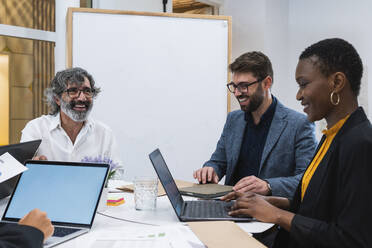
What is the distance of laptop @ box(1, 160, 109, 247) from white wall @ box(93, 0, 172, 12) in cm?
234

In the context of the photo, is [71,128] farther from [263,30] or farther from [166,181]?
[263,30]

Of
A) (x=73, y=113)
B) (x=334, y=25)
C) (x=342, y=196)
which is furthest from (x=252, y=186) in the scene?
(x=334, y=25)

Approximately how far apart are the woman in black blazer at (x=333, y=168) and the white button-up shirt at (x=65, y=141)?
4.17ft

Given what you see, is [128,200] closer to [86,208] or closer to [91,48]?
[86,208]

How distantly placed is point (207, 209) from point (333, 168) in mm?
475

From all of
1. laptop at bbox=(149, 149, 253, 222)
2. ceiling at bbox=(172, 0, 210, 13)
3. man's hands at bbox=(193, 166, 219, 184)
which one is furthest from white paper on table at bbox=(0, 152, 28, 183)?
ceiling at bbox=(172, 0, 210, 13)

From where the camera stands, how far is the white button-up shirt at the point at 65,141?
87.2 inches

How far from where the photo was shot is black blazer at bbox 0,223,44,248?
Answer: 0.84 m

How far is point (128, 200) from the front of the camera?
153cm

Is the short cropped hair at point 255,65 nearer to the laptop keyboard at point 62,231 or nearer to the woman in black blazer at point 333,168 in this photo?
the woman in black blazer at point 333,168

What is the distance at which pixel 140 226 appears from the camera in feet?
3.80

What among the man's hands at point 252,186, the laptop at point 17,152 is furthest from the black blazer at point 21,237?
the man's hands at point 252,186

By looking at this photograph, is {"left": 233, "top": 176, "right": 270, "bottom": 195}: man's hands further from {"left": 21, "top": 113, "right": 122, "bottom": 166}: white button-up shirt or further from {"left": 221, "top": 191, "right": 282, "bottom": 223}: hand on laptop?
{"left": 21, "top": 113, "right": 122, "bottom": 166}: white button-up shirt

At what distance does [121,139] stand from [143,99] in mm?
364
